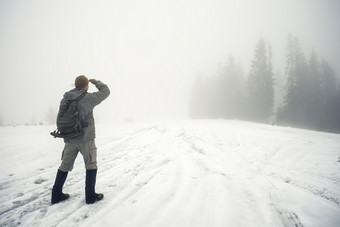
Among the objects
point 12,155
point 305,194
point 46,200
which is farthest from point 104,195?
point 12,155

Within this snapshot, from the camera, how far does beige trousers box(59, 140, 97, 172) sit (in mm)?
3053

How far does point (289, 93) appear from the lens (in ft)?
86.2

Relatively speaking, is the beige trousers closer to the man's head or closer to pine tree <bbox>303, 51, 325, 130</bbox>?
the man's head

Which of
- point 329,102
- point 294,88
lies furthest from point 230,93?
point 329,102

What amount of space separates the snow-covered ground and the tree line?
23702mm

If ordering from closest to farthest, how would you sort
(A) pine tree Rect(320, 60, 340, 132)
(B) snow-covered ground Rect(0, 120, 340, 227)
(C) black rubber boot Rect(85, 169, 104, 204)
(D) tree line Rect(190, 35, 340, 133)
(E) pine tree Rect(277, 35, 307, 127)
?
(B) snow-covered ground Rect(0, 120, 340, 227), (C) black rubber boot Rect(85, 169, 104, 204), (E) pine tree Rect(277, 35, 307, 127), (D) tree line Rect(190, 35, 340, 133), (A) pine tree Rect(320, 60, 340, 132)

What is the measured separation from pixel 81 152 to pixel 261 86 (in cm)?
3044

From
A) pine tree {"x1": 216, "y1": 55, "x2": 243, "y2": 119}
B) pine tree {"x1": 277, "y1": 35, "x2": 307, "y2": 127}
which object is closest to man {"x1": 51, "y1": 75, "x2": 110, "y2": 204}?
pine tree {"x1": 277, "y1": 35, "x2": 307, "y2": 127}

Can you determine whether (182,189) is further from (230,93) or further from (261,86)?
(230,93)

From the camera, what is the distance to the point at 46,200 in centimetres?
311

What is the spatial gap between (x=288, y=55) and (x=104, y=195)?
36.1 meters

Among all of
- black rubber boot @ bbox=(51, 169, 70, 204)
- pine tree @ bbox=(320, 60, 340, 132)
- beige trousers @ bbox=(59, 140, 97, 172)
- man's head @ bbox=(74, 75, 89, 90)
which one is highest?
pine tree @ bbox=(320, 60, 340, 132)

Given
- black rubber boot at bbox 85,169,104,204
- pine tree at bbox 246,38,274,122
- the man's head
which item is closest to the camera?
black rubber boot at bbox 85,169,104,204

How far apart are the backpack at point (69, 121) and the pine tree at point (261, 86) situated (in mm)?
29420
